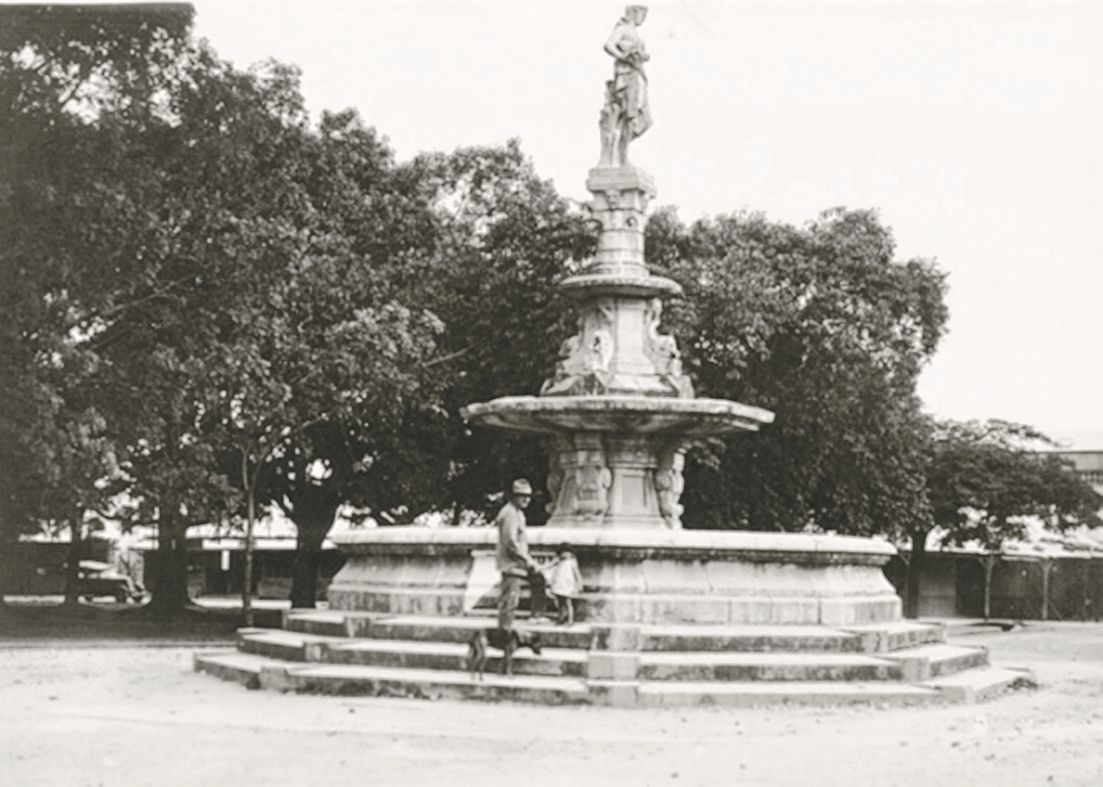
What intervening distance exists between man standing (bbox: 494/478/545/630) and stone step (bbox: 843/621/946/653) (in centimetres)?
360

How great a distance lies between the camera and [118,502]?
38062 mm

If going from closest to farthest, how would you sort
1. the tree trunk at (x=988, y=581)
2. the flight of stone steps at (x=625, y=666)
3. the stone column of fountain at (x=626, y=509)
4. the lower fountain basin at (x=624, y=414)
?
the flight of stone steps at (x=625, y=666)
the stone column of fountain at (x=626, y=509)
the lower fountain basin at (x=624, y=414)
the tree trunk at (x=988, y=581)

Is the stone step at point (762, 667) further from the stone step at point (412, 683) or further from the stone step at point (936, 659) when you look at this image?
the stone step at point (412, 683)

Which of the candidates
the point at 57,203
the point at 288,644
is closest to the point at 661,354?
the point at 288,644

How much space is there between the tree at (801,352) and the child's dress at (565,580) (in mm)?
20031

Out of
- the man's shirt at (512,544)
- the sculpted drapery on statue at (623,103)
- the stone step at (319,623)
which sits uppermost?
the sculpted drapery on statue at (623,103)

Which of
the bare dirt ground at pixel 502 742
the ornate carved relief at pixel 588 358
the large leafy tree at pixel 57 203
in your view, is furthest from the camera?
the large leafy tree at pixel 57 203

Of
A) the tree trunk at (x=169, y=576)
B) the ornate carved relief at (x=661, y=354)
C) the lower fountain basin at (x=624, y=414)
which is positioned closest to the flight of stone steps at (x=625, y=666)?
the lower fountain basin at (x=624, y=414)

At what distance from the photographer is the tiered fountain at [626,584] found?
49.3ft

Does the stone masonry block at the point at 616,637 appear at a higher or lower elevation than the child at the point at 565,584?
lower

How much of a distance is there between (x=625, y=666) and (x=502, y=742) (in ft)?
9.80

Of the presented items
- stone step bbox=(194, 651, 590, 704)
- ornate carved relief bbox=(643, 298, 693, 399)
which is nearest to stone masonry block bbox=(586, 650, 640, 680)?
stone step bbox=(194, 651, 590, 704)

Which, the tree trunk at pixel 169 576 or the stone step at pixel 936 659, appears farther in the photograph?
the tree trunk at pixel 169 576

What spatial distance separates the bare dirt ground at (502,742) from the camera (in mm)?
10344
